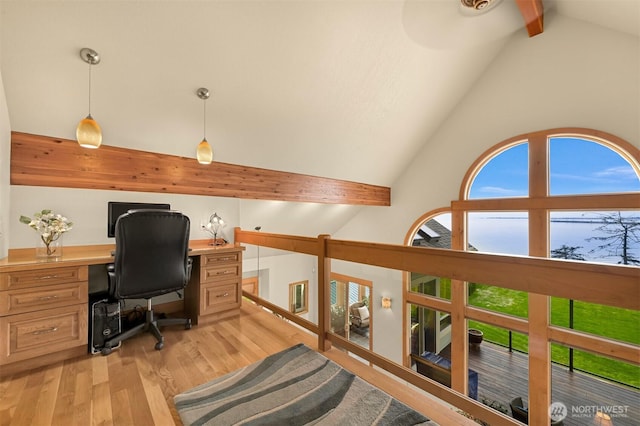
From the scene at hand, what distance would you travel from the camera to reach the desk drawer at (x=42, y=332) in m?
1.88

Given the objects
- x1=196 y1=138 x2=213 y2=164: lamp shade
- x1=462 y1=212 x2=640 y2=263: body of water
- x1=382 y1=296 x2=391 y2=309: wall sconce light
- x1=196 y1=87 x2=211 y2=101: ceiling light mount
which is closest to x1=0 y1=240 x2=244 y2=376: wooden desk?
x1=196 y1=138 x2=213 y2=164: lamp shade

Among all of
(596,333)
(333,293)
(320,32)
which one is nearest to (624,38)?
(596,333)

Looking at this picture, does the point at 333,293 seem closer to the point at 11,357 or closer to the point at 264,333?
the point at 264,333

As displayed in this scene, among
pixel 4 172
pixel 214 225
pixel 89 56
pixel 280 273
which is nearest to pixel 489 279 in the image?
pixel 89 56

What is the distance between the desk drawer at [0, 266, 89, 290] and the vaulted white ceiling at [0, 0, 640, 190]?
139 cm

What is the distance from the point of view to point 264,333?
2535 mm

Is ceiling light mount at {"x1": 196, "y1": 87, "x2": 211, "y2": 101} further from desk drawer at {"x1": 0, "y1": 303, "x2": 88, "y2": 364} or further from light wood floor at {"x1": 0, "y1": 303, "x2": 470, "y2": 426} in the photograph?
light wood floor at {"x1": 0, "y1": 303, "x2": 470, "y2": 426}

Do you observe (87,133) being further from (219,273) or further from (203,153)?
(219,273)

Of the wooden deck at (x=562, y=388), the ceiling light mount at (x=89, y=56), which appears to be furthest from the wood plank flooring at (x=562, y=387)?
the ceiling light mount at (x=89, y=56)

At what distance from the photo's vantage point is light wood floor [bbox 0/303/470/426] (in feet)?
4.82

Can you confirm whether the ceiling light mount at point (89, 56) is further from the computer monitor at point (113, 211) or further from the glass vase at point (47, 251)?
the glass vase at point (47, 251)

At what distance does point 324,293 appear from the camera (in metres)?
2.18

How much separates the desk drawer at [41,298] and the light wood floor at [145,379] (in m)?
0.46

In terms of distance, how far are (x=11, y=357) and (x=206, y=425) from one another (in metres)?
1.72
